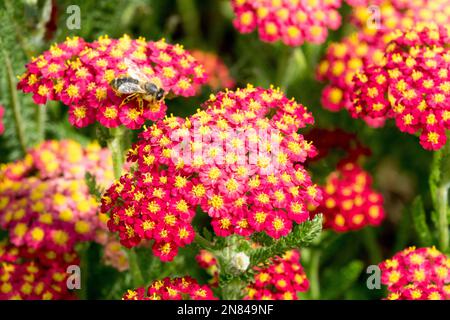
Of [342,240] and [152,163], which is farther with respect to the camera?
[342,240]

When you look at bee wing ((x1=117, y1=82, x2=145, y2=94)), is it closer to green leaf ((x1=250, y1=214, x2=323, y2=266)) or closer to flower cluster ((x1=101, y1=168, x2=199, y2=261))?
flower cluster ((x1=101, y1=168, x2=199, y2=261))

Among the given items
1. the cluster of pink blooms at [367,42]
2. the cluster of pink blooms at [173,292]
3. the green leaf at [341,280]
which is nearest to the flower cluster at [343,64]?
the cluster of pink blooms at [367,42]

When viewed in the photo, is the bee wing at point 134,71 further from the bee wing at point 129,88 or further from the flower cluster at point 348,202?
the flower cluster at point 348,202

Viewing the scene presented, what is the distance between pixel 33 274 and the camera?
8.33ft

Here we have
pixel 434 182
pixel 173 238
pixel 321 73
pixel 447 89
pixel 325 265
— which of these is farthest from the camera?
pixel 325 265

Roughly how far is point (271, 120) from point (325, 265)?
1.39 m

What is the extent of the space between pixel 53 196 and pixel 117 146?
45 cm

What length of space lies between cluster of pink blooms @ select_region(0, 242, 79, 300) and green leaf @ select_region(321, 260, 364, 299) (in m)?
0.98

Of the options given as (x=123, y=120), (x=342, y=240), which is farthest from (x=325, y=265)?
(x=123, y=120)

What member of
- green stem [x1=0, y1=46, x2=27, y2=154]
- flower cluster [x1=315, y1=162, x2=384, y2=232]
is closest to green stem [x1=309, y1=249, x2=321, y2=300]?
flower cluster [x1=315, y1=162, x2=384, y2=232]

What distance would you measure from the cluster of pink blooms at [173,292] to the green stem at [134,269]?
32cm

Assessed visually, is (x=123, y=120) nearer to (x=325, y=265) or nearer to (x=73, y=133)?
(x=73, y=133)

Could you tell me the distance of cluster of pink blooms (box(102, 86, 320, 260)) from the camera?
192 cm

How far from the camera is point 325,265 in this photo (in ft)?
11.1
